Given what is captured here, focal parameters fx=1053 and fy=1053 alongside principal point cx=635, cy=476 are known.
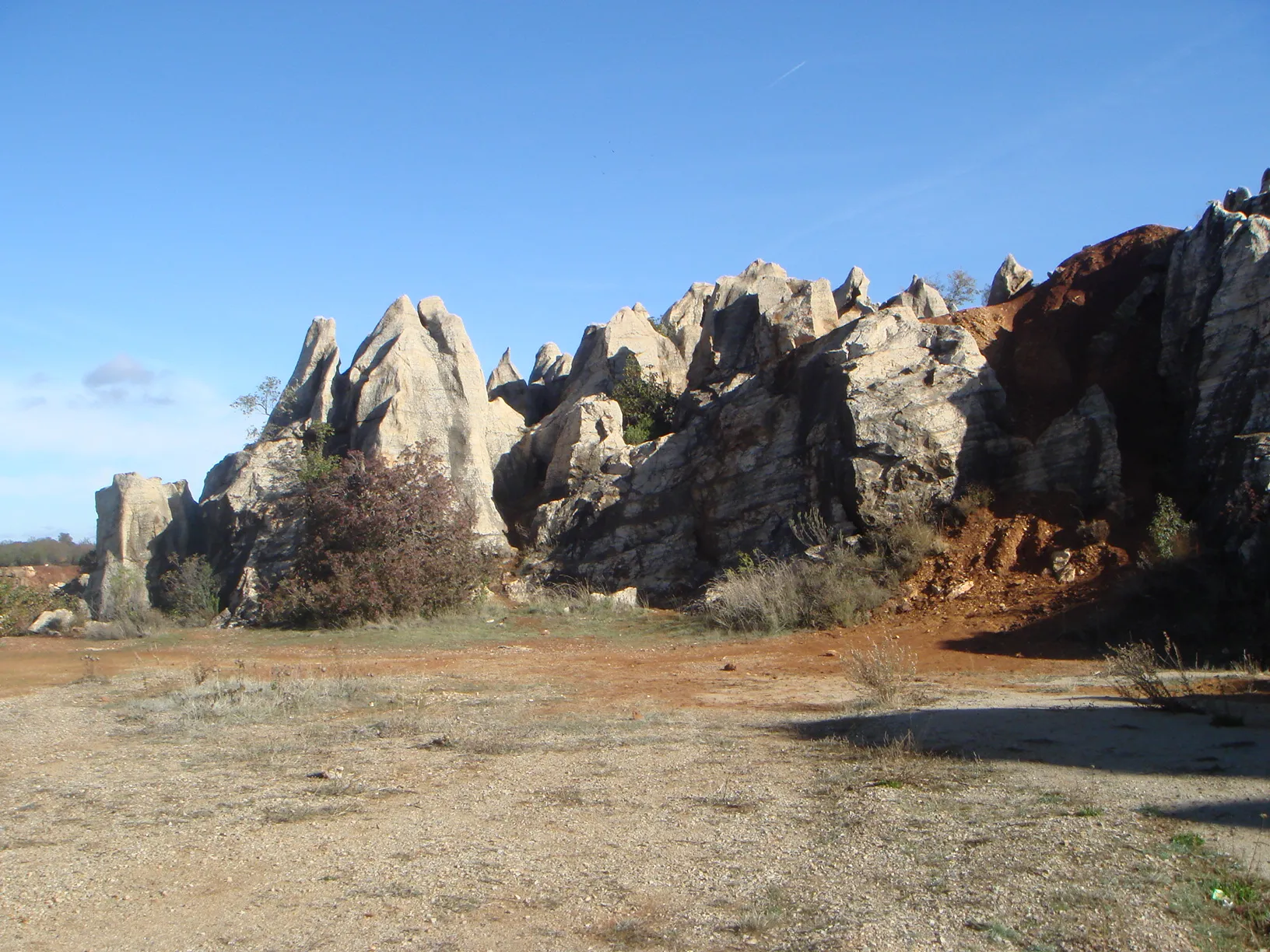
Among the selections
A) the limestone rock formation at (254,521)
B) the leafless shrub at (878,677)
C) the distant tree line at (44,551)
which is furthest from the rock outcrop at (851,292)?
the distant tree line at (44,551)

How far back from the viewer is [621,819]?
6016 mm

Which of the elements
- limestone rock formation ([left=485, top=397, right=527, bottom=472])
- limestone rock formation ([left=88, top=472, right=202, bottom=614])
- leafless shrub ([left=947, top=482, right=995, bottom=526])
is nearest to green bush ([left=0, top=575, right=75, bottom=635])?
limestone rock formation ([left=88, top=472, right=202, bottom=614])

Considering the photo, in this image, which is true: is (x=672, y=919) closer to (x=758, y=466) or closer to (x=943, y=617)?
(x=943, y=617)

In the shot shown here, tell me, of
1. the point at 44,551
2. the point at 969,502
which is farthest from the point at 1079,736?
the point at 44,551

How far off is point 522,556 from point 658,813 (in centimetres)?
1897

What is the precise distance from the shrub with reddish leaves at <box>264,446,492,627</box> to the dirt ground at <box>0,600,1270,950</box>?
346 inches

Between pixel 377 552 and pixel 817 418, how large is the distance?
920 centimetres

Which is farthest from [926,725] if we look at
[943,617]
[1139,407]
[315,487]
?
[315,487]

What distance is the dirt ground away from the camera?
171 inches

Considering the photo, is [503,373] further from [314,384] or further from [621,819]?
[621,819]

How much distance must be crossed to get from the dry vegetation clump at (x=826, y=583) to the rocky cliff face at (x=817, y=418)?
71cm

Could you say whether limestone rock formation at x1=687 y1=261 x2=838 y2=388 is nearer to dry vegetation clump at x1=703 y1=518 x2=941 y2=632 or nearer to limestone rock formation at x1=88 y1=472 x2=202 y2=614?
dry vegetation clump at x1=703 y1=518 x2=941 y2=632

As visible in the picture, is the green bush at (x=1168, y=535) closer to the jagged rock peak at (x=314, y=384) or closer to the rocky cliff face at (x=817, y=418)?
the rocky cliff face at (x=817, y=418)

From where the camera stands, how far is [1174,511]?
52.7ft
